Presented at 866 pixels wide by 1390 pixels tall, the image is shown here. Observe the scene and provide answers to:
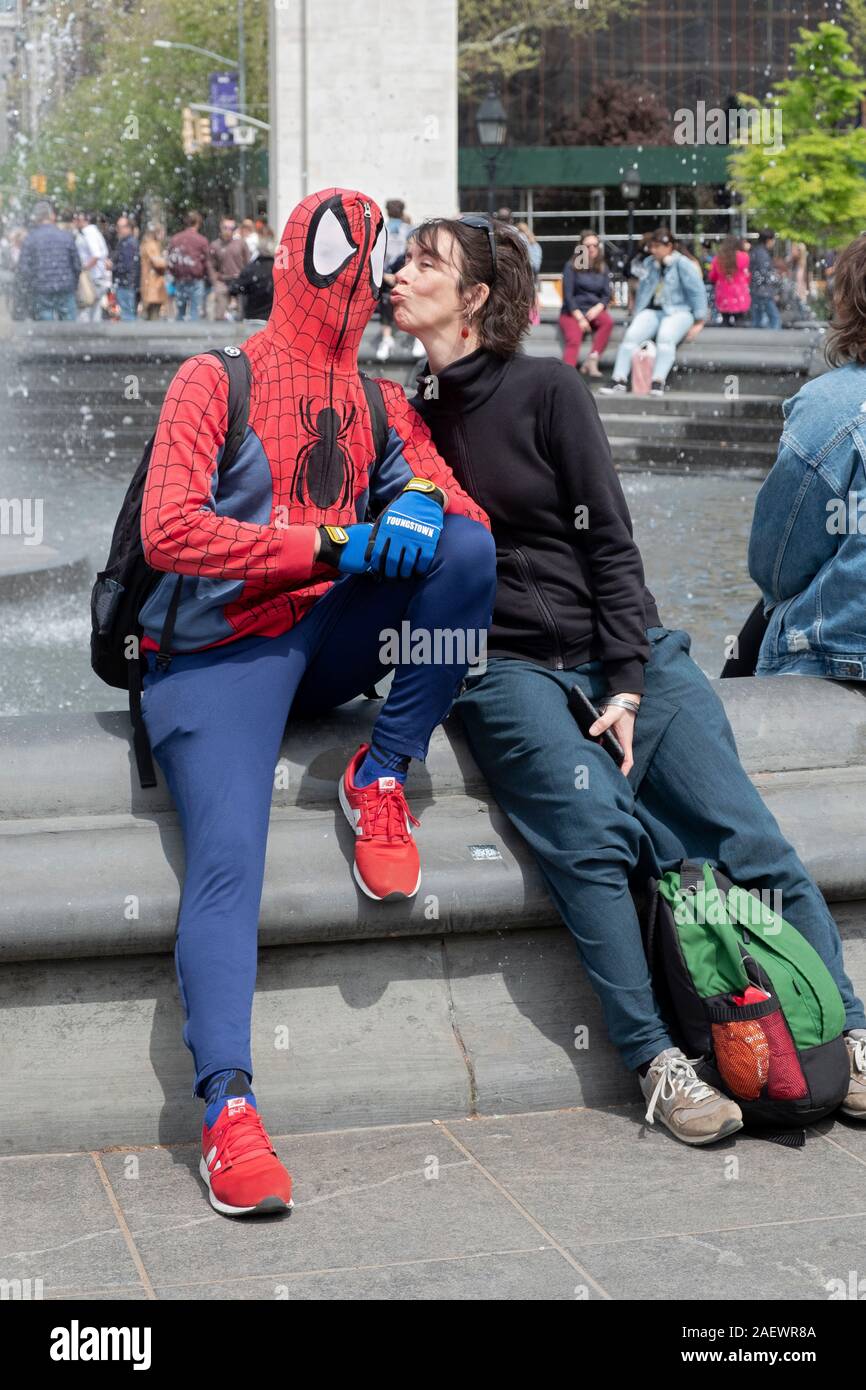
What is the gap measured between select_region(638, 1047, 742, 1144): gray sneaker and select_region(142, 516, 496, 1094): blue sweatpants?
0.77 metres

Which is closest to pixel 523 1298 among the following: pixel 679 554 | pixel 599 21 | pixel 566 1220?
pixel 566 1220

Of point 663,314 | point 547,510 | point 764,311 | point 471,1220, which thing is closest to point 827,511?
point 547,510

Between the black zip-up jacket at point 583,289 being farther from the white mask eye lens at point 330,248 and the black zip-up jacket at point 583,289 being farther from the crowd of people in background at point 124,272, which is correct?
the white mask eye lens at point 330,248

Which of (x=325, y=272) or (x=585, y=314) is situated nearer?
(x=325, y=272)

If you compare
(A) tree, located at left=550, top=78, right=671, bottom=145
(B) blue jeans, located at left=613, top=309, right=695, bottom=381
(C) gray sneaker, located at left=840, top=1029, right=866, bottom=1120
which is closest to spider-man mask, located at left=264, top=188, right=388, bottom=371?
(C) gray sneaker, located at left=840, top=1029, right=866, bottom=1120

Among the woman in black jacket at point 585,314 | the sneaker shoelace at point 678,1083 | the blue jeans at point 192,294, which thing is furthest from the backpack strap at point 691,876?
the blue jeans at point 192,294

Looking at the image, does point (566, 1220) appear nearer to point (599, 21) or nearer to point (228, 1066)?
point (228, 1066)

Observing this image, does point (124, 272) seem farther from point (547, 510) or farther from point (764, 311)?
point (547, 510)

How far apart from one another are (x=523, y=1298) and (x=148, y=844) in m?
1.15

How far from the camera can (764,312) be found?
902 inches

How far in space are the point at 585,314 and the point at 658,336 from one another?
1208 mm

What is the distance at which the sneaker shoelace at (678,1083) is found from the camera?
3.26 meters

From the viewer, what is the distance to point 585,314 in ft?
50.8

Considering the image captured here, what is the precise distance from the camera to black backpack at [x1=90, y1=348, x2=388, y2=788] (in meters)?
3.46
